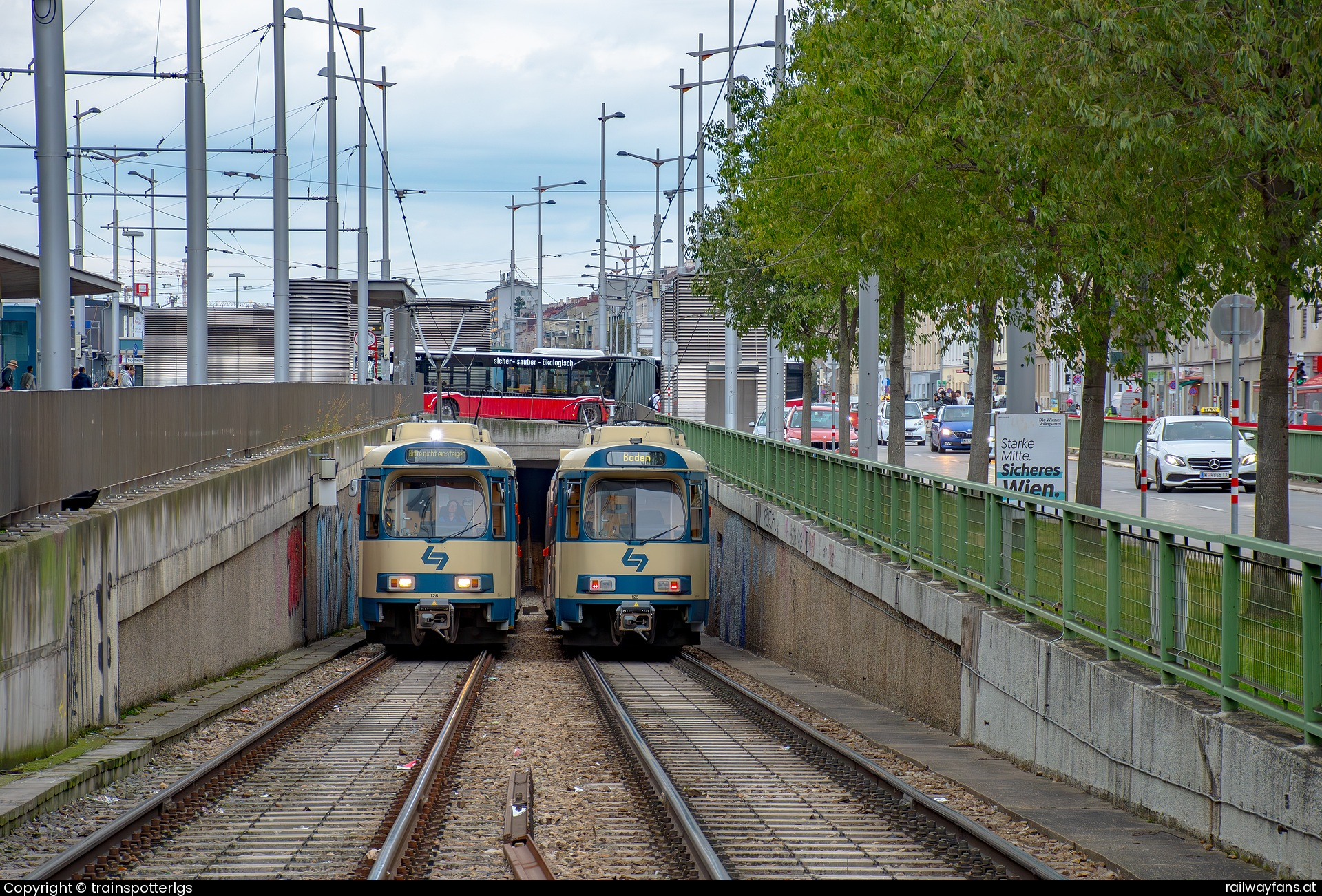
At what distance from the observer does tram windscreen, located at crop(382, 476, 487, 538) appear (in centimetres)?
2220

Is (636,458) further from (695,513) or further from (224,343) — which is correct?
(224,343)

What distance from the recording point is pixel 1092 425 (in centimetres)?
1756

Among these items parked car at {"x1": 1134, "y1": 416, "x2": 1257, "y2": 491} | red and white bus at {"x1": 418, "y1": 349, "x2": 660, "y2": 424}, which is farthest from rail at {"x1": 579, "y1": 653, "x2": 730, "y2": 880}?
red and white bus at {"x1": 418, "y1": 349, "x2": 660, "y2": 424}

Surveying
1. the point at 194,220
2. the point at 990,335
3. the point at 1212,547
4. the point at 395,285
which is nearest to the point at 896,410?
the point at 990,335

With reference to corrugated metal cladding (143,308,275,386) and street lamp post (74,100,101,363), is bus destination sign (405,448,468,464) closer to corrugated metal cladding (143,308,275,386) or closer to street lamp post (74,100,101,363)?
street lamp post (74,100,101,363)

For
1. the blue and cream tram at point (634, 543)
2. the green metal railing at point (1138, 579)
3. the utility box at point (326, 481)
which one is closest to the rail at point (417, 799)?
the green metal railing at point (1138, 579)

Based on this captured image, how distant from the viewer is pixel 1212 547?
8.74 meters

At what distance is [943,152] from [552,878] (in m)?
11.5

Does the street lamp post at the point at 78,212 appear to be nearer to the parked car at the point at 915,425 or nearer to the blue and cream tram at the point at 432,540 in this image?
the blue and cream tram at the point at 432,540

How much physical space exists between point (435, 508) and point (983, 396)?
8.27 meters

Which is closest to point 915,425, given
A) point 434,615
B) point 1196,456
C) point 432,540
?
point 1196,456

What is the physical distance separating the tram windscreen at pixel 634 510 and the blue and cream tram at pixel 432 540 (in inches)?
52.5

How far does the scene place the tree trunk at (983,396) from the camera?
65.4 ft

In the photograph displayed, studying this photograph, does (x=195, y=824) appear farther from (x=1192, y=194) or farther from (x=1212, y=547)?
(x=1192, y=194)
